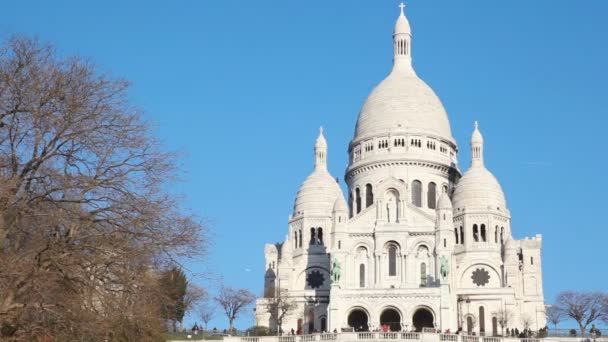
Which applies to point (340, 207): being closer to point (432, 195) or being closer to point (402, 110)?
A: point (432, 195)

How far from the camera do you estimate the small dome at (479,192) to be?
354 ft

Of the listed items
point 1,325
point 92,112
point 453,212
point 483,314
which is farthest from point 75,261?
point 453,212

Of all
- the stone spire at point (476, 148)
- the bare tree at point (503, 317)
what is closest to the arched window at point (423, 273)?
the bare tree at point (503, 317)

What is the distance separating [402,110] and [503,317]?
28.8 m

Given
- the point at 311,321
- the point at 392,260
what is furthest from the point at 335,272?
the point at 311,321

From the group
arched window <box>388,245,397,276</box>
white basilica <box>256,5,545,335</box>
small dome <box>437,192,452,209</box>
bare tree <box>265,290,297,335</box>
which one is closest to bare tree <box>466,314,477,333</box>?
white basilica <box>256,5,545,335</box>

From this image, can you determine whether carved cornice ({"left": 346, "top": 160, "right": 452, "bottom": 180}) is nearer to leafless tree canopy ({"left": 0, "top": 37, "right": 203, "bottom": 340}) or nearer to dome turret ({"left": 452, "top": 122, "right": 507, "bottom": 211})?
dome turret ({"left": 452, "top": 122, "right": 507, "bottom": 211})

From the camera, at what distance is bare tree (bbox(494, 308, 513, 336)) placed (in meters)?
96.3

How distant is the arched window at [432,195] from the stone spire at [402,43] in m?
19.3

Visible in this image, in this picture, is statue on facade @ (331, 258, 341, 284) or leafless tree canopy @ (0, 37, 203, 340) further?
statue on facade @ (331, 258, 341, 284)

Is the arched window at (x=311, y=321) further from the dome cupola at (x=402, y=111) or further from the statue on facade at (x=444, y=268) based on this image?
the dome cupola at (x=402, y=111)

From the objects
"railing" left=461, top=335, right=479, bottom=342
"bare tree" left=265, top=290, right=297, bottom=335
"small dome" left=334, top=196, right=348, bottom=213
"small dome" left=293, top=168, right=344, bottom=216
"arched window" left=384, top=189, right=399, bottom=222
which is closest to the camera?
"railing" left=461, top=335, right=479, bottom=342

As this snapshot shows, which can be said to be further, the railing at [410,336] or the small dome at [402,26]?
the small dome at [402,26]

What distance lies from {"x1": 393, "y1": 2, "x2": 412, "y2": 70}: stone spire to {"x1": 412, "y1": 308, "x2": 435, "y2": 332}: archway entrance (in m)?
40.0
